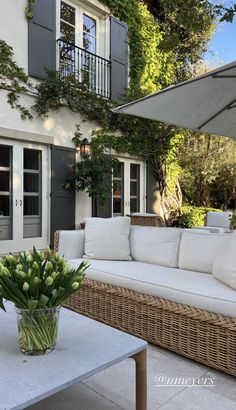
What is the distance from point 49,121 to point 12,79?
916mm

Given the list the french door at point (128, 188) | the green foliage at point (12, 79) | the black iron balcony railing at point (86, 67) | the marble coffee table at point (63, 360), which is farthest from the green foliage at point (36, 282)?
the french door at point (128, 188)

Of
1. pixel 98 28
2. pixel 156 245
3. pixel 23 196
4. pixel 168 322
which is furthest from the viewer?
pixel 98 28

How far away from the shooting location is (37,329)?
130 cm

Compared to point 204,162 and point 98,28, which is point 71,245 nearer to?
point 98,28

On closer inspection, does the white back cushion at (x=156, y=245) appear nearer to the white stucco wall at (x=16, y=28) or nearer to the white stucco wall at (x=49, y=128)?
the white stucco wall at (x=49, y=128)

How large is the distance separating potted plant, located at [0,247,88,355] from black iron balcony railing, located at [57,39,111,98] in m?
5.55

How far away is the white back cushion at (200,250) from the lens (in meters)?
2.61

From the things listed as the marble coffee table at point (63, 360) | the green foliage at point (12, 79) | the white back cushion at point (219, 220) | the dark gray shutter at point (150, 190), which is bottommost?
the marble coffee table at point (63, 360)

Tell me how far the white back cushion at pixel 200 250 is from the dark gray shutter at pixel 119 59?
5.07 m

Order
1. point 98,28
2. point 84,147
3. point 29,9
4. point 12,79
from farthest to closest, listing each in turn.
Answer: point 98,28 → point 84,147 → point 29,9 → point 12,79

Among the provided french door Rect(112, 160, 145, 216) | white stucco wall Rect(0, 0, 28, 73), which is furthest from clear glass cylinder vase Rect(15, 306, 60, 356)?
french door Rect(112, 160, 145, 216)

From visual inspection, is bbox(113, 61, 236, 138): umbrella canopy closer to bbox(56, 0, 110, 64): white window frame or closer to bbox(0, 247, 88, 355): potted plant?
bbox(0, 247, 88, 355): potted plant

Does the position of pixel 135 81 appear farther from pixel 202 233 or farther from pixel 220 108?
pixel 202 233

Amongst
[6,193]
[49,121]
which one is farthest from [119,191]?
[6,193]
